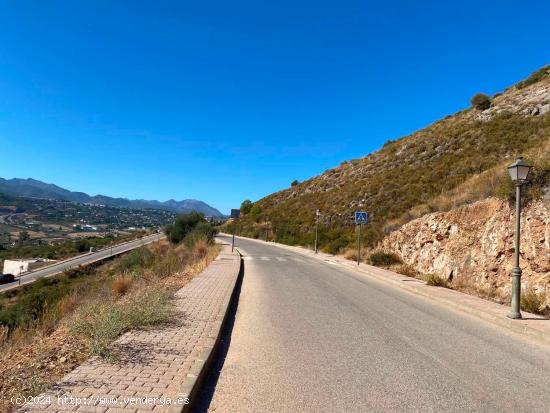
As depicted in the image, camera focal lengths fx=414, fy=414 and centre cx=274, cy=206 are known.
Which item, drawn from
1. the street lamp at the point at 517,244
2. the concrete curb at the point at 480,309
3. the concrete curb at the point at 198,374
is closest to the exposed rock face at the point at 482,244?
the concrete curb at the point at 480,309

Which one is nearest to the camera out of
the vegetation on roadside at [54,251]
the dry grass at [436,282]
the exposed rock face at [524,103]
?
the dry grass at [436,282]

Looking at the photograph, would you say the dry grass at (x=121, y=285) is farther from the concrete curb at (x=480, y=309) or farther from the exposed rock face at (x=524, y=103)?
the exposed rock face at (x=524, y=103)

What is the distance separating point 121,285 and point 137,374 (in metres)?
7.70

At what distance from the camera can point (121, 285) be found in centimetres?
1189

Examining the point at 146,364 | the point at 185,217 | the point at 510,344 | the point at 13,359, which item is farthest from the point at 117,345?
the point at 185,217

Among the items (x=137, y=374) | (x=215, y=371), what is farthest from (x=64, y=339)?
(x=215, y=371)

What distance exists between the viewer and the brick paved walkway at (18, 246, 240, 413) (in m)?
3.87

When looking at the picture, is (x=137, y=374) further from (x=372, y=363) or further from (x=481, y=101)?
(x=481, y=101)

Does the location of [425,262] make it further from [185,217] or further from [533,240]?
[185,217]

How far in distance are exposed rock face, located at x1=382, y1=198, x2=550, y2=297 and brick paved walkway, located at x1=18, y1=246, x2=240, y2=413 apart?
8748 mm

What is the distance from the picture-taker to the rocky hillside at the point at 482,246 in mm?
11188

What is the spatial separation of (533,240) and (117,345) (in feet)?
35.6

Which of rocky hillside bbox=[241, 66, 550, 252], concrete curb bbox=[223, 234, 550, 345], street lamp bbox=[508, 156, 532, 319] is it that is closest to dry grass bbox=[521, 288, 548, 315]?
concrete curb bbox=[223, 234, 550, 345]

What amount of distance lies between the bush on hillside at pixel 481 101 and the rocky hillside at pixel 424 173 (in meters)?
0.46
